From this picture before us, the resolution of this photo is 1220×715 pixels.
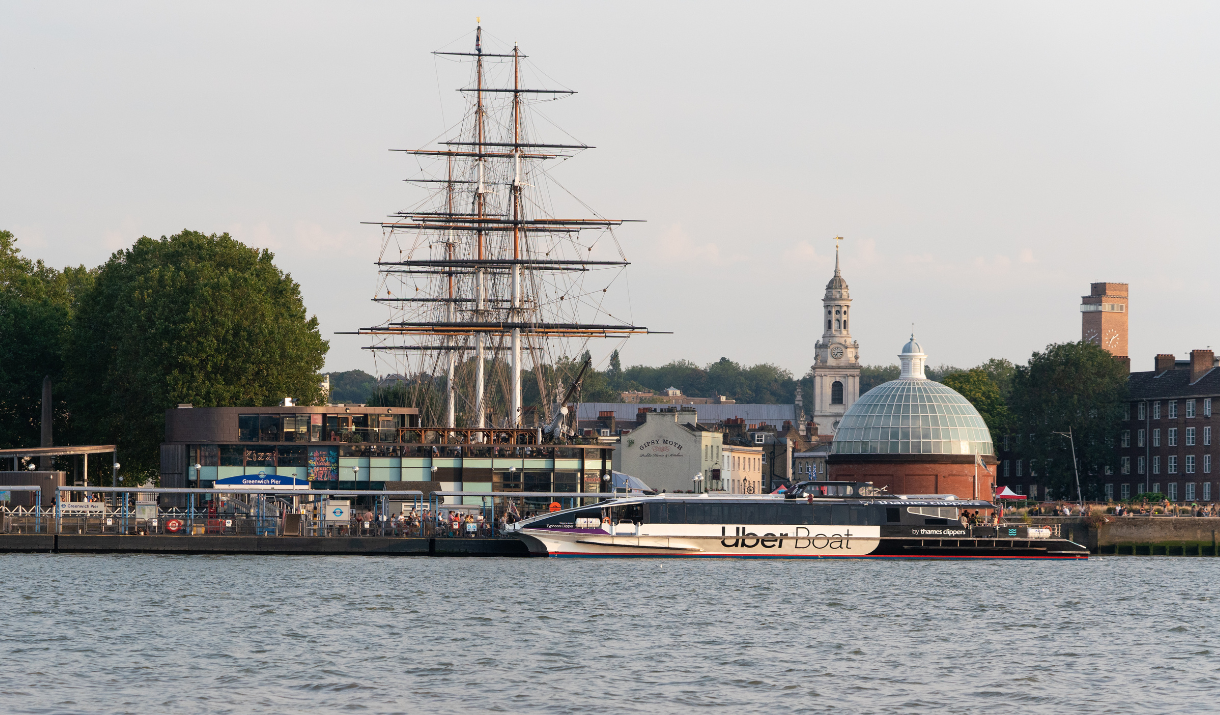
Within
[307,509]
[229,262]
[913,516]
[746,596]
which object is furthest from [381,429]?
[746,596]

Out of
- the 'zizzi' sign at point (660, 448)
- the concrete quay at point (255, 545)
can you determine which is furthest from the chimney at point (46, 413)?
the 'zizzi' sign at point (660, 448)

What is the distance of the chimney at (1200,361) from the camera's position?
14225cm

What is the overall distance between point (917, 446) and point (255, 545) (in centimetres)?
5271

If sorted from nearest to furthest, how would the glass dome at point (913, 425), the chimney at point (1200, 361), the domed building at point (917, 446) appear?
the domed building at point (917, 446)
the glass dome at point (913, 425)
the chimney at point (1200, 361)

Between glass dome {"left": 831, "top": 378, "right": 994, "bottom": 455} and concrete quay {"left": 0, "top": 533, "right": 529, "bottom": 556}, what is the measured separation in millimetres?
42807

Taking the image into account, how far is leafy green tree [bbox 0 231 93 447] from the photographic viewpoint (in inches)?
4294

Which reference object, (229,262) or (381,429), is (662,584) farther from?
(229,262)

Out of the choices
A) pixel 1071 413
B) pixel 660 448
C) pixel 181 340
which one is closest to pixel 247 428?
pixel 181 340

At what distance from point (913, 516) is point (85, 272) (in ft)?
227

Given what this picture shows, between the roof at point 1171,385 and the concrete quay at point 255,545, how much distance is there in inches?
2945

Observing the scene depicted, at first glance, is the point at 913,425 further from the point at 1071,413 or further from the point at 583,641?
the point at 583,641

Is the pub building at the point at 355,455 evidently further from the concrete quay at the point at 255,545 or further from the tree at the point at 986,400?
the tree at the point at 986,400

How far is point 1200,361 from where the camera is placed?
14275 centimetres

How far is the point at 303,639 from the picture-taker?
45.0 m
